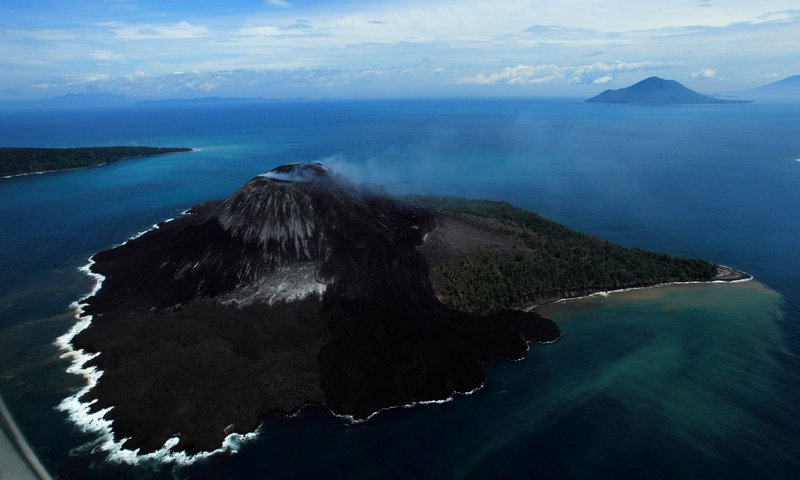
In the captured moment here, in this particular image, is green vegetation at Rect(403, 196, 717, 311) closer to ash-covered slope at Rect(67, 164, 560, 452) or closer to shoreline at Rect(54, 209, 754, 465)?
ash-covered slope at Rect(67, 164, 560, 452)

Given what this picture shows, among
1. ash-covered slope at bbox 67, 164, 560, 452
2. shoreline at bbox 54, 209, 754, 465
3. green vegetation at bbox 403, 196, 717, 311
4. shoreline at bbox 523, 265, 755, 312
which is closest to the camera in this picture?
shoreline at bbox 54, 209, 754, 465

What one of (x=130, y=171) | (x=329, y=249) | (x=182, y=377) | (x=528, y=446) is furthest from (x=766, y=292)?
(x=130, y=171)

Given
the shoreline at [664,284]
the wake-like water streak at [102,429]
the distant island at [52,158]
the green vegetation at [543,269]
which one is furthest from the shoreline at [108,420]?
the distant island at [52,158]

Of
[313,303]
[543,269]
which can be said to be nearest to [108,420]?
[313,303]

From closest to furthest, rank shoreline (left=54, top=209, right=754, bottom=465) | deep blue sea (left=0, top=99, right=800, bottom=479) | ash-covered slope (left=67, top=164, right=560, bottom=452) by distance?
deep blue sea (left=0, top=99, right=800, bottom=479)
shoreline (left=54, top=209, right=754, bottom=465)
ash-covered slope (left=67, top=164, right=560, bottom=452)

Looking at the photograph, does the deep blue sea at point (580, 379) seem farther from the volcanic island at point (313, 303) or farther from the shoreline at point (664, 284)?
the volcanic island at point (313, 303)

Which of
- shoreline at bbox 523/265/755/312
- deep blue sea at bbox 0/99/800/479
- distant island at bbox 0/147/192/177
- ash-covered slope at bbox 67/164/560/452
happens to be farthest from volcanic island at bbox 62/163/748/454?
distant island at bbox 0/147/192/177

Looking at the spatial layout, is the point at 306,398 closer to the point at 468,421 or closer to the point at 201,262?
the point at 468,421

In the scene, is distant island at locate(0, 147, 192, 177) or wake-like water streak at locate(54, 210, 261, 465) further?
distant island at locate(0, 147, 192, 177)
